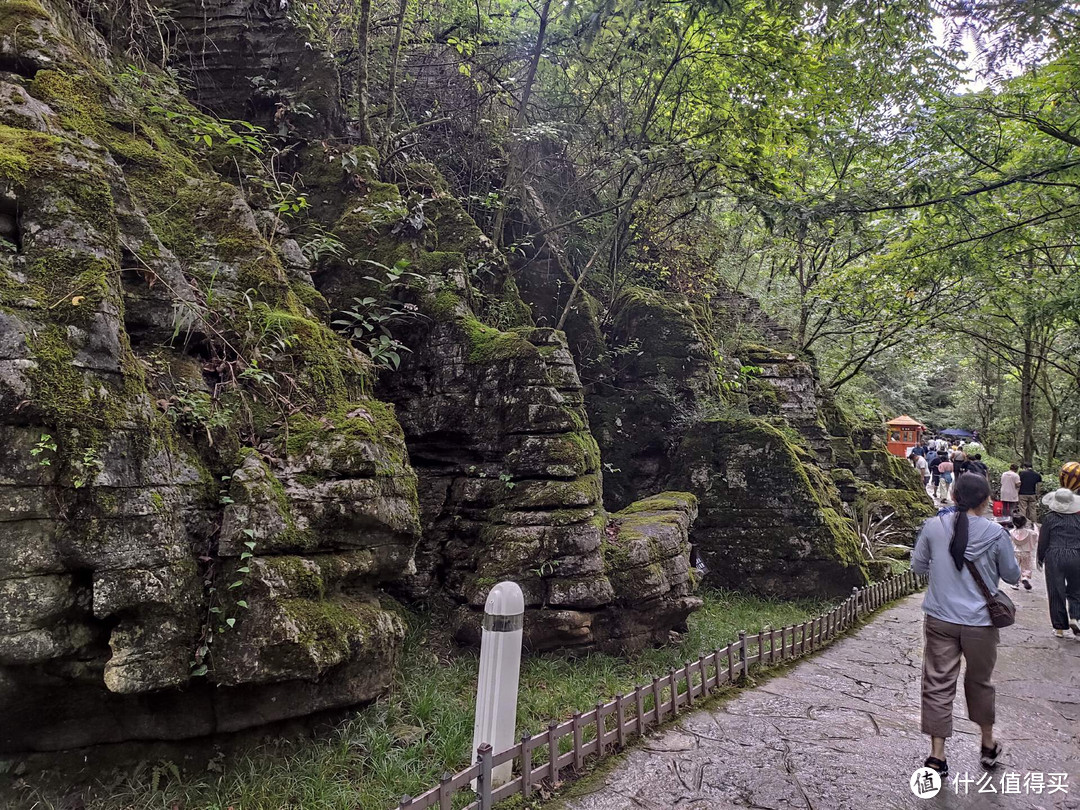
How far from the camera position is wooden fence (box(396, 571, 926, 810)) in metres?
3.66

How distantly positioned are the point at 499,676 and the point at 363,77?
7.48 meters

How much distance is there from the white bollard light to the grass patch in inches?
17.3

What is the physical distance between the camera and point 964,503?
14.0 ft

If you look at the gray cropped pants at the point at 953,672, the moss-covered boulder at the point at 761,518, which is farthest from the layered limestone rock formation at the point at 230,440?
the gray cropped pants at the point at 953,672

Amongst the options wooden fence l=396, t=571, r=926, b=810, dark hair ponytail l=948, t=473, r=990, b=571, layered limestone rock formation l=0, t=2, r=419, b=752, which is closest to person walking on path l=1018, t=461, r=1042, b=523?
wooden fence l=396, t=571, r=926, b=810

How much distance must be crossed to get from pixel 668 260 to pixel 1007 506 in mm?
9530

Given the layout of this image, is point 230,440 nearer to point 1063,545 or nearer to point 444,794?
point 444,794

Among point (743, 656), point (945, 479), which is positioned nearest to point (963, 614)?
point (743, 656)

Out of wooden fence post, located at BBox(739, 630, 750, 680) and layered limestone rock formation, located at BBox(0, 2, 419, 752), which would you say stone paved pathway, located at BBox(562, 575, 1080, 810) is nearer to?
wooden fence post, located at BBox(739, 630, 750, 680)

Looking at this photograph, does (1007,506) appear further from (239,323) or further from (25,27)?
(25,27)

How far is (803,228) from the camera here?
725 cm

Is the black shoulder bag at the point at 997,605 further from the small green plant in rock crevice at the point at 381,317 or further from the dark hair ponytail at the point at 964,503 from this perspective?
the small green plant in rock crevice at the point at 381,317

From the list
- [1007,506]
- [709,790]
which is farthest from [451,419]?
[1007,506]

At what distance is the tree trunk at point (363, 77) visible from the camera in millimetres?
7406
